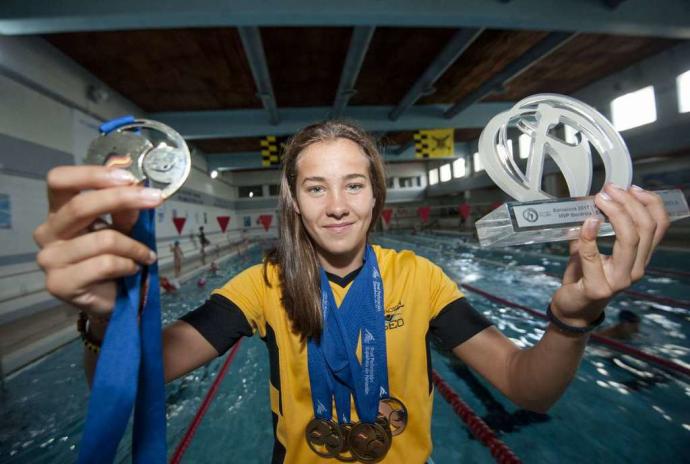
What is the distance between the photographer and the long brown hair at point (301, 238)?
130cm

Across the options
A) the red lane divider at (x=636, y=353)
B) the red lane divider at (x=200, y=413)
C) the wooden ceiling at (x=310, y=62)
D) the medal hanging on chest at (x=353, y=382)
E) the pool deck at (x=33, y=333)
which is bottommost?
the red lane divider at (x=200, y=413)

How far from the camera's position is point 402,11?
4.62m

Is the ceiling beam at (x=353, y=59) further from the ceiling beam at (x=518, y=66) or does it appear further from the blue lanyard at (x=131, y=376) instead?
the blue lanyard at (x=131, y=376)

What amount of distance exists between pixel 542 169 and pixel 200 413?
346cm

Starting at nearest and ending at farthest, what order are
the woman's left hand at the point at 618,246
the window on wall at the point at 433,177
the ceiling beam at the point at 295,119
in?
the woman's left hand at the point at 618,246, the ceiling beam at the point at 295,119, the window on wall at the point at 433,177

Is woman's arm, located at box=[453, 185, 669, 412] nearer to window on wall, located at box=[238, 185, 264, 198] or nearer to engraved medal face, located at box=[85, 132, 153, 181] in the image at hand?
engraved medal face, located at box=[85, 132, 153, 181]

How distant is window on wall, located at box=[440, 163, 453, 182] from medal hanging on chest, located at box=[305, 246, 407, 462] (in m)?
22.8

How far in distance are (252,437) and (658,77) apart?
1322 centimetres

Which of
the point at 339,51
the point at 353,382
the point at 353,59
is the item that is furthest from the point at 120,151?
the point at 339,51

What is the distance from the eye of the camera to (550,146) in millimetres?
1211

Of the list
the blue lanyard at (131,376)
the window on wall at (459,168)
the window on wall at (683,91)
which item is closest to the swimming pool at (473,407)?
the blue lanyard at (131,376)

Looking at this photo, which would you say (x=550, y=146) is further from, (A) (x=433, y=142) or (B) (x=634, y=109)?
(B) (x=634, y=109)

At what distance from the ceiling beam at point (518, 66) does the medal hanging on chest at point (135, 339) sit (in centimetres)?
812

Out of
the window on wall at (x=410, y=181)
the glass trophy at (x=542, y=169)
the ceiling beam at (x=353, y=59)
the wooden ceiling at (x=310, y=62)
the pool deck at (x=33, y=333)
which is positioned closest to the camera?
the glass trophy at (x=542, y=169)
